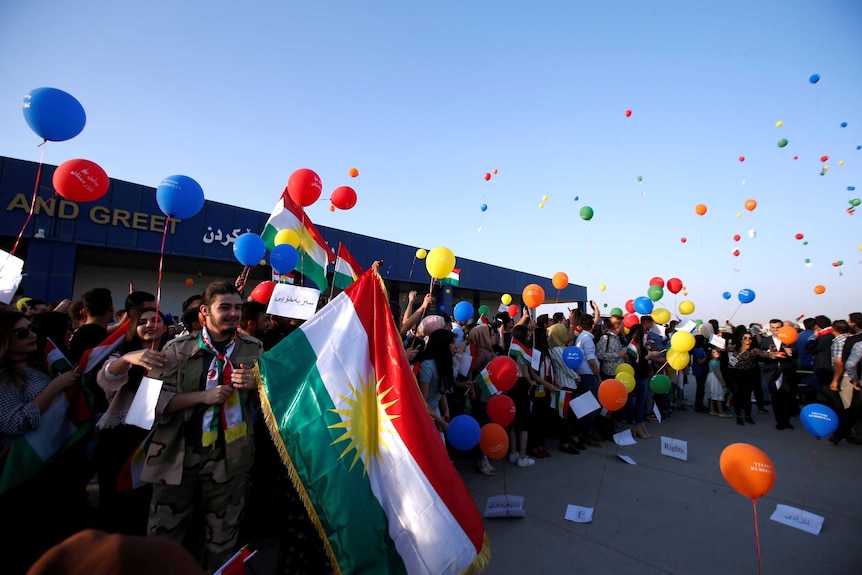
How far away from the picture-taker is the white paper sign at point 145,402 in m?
1.90

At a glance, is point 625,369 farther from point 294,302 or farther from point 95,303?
point 95,303

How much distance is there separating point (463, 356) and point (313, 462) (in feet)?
10.3

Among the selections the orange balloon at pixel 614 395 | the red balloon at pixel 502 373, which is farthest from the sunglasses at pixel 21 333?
the orange balloon at pixel 614 395

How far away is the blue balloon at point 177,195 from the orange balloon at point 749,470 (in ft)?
15.6

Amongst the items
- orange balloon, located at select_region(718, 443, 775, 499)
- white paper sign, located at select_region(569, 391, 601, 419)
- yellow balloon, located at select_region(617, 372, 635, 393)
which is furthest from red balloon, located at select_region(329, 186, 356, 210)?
orange balloon, located at select_region(718, 443, 775, 499)

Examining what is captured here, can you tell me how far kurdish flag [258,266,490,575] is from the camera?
2135mm

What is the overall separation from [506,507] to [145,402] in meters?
3.17

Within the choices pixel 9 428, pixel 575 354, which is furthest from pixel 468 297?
pixel 9 428

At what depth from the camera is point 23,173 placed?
10.7m

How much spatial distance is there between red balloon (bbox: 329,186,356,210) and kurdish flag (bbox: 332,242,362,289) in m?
1.00

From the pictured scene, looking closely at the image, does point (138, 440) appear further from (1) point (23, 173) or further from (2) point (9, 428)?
(1) point (23, 173)

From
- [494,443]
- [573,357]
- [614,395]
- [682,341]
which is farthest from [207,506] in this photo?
[682,341]

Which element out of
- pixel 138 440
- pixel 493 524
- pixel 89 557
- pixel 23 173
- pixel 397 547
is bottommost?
pixel 493 524

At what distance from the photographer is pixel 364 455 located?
2289 millimetres
